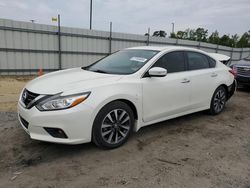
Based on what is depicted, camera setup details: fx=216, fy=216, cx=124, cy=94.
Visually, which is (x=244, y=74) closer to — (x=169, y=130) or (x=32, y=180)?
(x=169, y=130)

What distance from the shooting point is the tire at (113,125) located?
2.95 m

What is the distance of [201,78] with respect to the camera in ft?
14.3

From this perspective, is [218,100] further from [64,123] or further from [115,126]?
[64,123]

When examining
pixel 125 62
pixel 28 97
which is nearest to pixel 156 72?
pixel 125 62

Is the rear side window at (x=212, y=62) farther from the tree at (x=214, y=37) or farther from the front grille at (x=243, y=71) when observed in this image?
the tree at (x=214, y=37)

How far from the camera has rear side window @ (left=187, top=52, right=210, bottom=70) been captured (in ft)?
Answer: 14.1

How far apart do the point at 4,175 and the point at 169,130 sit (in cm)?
270

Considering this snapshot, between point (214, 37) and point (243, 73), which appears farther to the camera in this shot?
point (214, 37)

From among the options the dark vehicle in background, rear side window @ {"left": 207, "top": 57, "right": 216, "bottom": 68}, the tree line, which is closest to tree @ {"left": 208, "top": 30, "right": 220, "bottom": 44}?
the tree line

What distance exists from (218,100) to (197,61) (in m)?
1.14

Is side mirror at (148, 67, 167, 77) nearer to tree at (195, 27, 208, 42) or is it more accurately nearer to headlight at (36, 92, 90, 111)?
headlight at (36, 92, 90, 111)

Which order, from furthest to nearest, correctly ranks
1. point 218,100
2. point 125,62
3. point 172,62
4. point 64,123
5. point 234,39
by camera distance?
point 234,39, point 218,100, point 172,62, point 125,62, point 64,123

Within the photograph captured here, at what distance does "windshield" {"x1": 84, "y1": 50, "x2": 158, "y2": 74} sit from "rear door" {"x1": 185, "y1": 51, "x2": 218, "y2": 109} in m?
0.95

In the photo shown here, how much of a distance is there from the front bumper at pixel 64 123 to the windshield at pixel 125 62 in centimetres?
106
